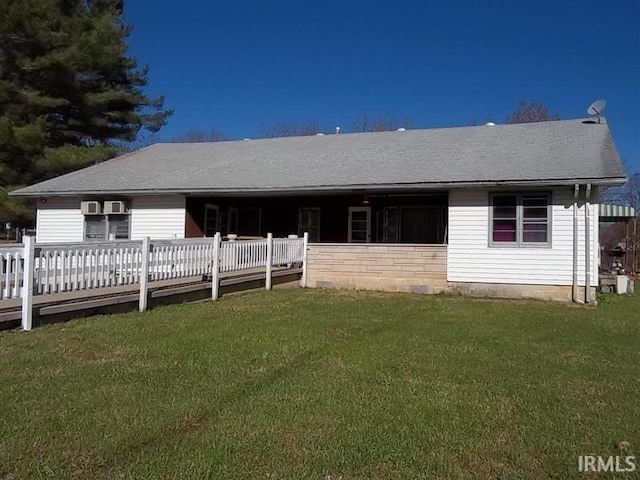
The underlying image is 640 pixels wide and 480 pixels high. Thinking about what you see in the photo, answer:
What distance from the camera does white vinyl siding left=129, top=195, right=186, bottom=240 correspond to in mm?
15641

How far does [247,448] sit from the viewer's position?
3213 mm

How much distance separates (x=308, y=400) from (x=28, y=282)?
4227mm

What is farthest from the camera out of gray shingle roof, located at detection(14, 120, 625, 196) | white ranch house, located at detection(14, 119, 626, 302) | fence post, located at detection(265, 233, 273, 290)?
fence post, located at detection(265, 233, 273, 290)

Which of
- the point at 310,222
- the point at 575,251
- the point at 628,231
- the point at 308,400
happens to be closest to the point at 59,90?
the point at 310,222

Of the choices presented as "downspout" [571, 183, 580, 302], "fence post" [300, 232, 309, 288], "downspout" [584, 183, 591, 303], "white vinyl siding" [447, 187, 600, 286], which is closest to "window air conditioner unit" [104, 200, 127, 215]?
"fence post" [300, 232, 309, 288]

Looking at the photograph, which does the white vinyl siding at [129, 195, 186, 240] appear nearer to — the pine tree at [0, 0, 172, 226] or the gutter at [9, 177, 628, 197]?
the gutter at [9, 177, 628, 197]

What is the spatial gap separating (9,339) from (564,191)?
10.9 m

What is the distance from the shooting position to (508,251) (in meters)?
12.3

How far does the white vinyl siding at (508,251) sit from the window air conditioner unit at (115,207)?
9.47 metres

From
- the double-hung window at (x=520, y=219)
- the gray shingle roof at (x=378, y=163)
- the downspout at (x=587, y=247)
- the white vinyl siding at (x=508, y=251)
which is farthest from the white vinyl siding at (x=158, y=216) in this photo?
the downspout at (x=587, y=247)

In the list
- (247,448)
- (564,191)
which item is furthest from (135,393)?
(564,191)

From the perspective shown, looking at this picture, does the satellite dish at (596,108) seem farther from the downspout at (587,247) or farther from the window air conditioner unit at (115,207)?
the window air conditioner unit at (115,207)

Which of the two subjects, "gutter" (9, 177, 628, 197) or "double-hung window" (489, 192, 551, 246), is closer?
"gutter" (9, 177, 628, 197)

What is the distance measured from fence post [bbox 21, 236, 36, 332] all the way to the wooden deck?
0.11 metres
